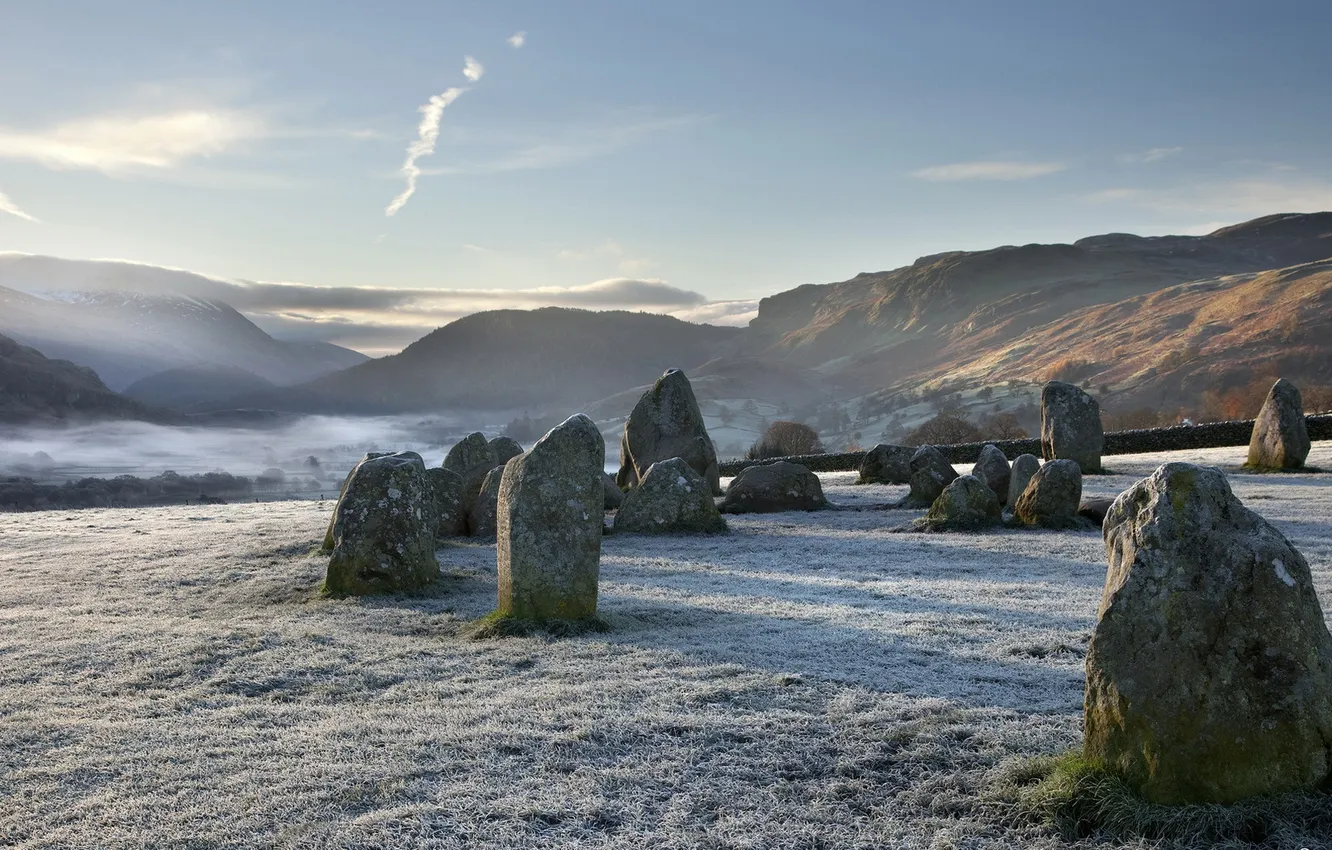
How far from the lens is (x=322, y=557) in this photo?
653 inches

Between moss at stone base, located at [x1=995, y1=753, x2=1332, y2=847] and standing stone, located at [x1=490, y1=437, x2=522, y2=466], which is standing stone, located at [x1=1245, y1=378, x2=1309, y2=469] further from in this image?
moss at stone base, located at [x1=995, y1=753, x2=1332, y2=847]

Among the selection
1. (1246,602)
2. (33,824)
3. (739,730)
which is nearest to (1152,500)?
(1246,602)

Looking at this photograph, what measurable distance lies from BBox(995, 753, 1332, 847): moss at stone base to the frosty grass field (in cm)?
26

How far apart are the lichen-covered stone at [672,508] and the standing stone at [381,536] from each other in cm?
674

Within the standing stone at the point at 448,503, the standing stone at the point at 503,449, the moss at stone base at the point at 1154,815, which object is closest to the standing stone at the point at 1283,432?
the standing stone at the point at 503,449

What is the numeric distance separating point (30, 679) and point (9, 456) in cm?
12432

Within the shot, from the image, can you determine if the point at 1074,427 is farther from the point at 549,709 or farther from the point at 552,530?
the point at 549,709

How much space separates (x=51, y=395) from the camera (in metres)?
162

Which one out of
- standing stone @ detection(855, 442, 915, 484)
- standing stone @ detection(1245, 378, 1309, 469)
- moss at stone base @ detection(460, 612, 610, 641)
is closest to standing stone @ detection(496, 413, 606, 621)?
moss at stone base @ detection(460, 612, 610, 641)

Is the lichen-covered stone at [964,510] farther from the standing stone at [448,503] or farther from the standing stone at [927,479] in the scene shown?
the standing stone at [448,503]

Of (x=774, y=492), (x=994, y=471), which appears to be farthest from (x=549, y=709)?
(x=994, y=471)

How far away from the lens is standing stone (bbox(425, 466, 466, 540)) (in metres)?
20.1

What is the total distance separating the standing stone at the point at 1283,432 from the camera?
83.1 ft

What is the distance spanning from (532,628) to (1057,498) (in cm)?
1204
